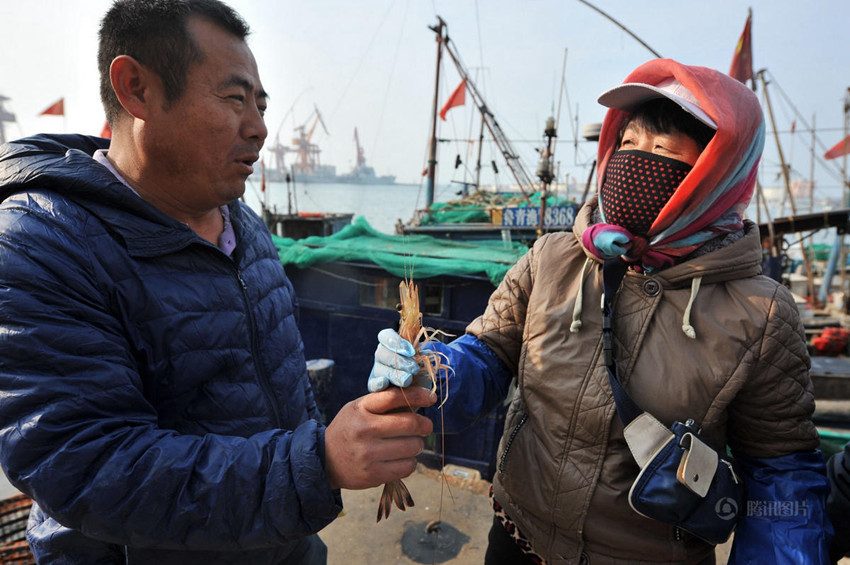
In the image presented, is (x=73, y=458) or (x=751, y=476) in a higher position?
(x=73, y=458)

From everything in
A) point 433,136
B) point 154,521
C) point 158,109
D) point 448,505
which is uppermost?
point 433,136

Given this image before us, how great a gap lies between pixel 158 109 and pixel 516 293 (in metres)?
1.44

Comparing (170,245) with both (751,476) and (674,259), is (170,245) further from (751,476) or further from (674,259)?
(751,476)

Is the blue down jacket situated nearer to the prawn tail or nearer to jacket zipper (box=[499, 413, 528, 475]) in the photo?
the prawn tail

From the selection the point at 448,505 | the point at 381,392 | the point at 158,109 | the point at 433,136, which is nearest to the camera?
the point at 381,392

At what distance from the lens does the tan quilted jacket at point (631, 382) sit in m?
1.48


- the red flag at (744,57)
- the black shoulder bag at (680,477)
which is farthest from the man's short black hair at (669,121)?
the red flag at (744,57)

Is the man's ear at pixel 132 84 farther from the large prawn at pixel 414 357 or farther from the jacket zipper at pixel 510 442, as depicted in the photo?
the jacket zipper at pixel 510 442

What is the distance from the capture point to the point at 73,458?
977 millimetres

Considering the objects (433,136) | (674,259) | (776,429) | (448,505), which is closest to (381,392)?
(674,259)

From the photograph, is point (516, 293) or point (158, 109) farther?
point (516, 293)

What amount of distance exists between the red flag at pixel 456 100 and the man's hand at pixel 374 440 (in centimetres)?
1985

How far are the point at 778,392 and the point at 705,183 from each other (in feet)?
2.42

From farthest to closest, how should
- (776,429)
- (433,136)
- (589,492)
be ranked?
(433,136)
(589,492)
(776,429)
